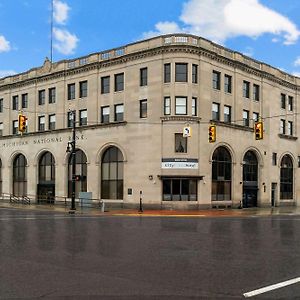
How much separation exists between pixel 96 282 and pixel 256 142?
140ft

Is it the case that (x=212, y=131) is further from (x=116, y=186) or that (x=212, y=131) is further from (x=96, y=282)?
(x=96, y=282)

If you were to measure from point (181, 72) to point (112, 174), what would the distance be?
12.4 m

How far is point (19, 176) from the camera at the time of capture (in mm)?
55875

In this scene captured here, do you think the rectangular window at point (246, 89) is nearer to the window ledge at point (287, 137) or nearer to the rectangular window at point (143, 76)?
the window ledge at point (287, 137)

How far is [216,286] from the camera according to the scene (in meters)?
9.15

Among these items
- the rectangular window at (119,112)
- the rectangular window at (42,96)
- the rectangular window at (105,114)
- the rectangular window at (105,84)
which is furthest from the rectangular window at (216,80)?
the rectangular window at (42,96)

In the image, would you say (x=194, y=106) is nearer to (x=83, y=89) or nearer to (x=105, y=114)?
(x=105, y=114)

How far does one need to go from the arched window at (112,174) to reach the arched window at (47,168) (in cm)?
813

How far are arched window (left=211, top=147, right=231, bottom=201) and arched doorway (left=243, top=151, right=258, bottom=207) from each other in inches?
118

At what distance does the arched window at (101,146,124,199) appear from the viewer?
1783 inches

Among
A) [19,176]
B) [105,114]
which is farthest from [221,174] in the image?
[19,176]

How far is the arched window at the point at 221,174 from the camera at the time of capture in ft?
147

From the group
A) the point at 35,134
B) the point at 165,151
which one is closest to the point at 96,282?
the point at 165,151

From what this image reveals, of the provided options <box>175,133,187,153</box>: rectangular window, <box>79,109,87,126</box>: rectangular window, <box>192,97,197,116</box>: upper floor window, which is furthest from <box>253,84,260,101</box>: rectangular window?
<box>79,109,87,126</box>: rectangular window
